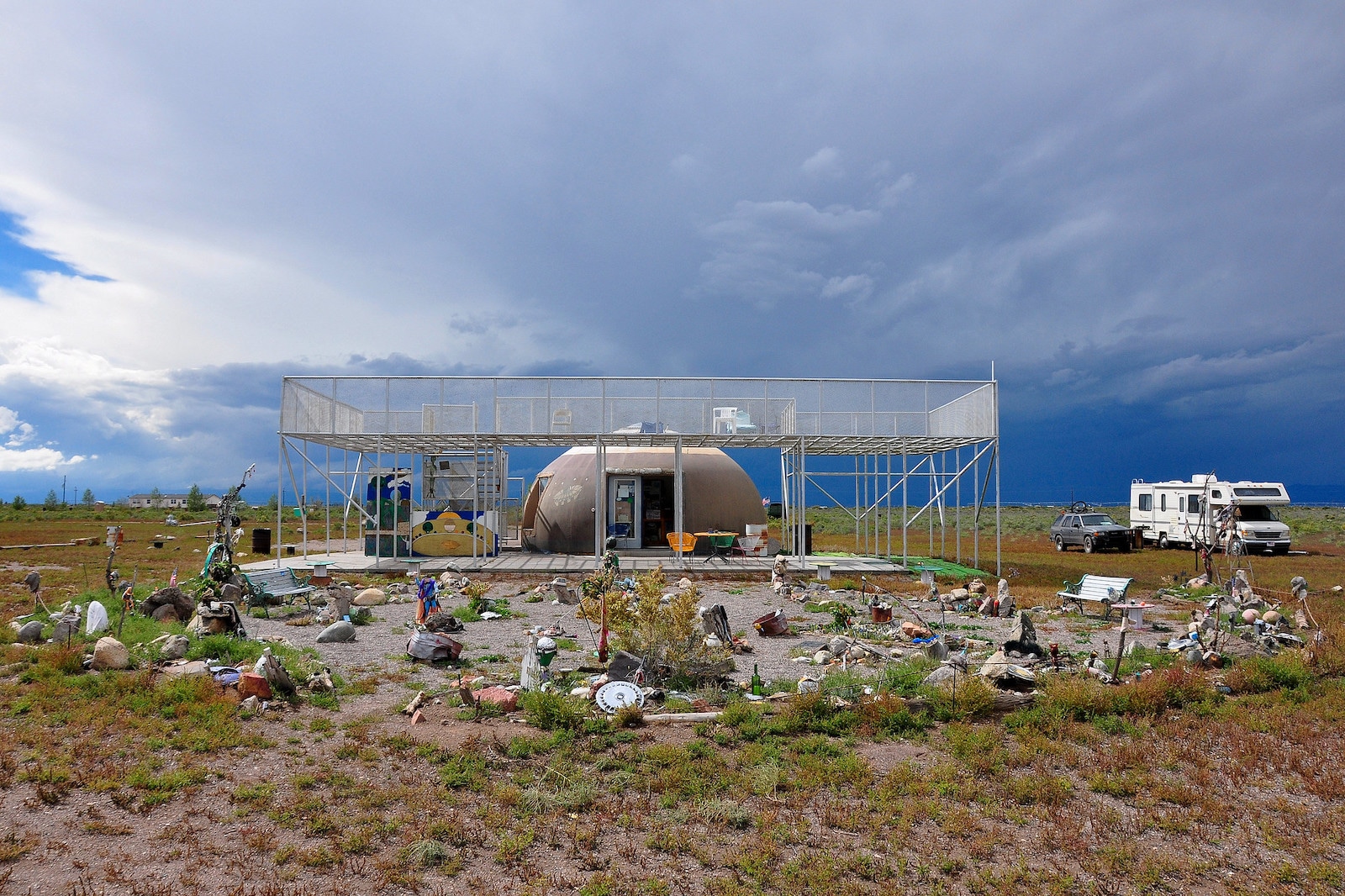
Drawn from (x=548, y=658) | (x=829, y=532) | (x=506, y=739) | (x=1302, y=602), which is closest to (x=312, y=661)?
(x=548, y=658)

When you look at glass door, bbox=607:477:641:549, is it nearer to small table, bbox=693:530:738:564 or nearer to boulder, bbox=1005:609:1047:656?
small table, bbox=693:530:738:564

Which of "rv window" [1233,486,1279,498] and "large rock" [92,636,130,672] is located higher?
"rv window" [1233,486,1279,498]

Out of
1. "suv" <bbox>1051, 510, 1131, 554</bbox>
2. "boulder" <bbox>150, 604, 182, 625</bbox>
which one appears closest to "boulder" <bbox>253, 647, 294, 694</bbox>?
"boulder" <bbox>150, 604, 182, 625</bbox>

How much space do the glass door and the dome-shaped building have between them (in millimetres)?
27

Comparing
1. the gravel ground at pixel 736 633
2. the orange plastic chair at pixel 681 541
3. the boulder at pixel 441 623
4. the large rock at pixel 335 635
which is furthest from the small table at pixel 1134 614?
the large rock at pixel 335 635

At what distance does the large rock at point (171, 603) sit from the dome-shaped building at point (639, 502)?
43.5ft

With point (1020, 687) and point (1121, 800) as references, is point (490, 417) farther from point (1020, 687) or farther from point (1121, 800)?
point (1121, 800)

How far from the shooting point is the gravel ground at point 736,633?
354 inches

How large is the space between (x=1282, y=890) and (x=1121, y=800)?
1.16 m

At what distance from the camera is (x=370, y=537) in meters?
A: 22.6

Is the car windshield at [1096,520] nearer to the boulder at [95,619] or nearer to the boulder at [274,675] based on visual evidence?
the boulder at [274,675]

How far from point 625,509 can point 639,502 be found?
510mm

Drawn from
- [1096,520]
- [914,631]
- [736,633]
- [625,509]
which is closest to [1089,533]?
[1096,520]

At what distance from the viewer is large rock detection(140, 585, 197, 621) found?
10.8 meters
